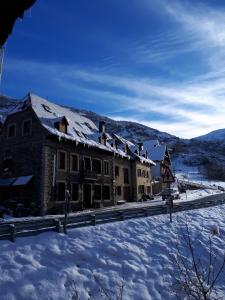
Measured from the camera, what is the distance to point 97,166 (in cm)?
3662

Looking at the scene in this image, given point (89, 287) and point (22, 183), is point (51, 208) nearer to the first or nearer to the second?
point (22, 183)

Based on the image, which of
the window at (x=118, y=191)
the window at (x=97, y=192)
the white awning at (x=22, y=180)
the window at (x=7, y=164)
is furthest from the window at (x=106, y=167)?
the window at (x=7, y=164)

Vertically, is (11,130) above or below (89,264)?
above

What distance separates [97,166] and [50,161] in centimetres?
756

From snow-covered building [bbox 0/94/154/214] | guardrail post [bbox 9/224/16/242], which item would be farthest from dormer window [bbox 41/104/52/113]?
guardrail post [bbox 9/224/16/242]

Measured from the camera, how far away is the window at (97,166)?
1417 inches

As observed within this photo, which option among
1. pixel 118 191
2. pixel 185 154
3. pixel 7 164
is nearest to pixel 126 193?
pixel 118 191

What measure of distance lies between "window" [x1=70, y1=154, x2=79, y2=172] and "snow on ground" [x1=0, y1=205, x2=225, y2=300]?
15378 millimetres

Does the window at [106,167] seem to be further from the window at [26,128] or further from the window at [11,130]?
the window at [11,130]

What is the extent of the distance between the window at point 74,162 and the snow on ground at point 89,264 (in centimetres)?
1538

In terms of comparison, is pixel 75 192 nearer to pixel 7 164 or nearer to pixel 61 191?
pixel 61 191

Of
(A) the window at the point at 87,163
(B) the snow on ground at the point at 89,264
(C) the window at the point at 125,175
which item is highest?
(A) the window at the point at 87,163

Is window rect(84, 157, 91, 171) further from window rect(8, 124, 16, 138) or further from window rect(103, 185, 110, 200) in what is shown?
window rect(8, 124, 16, 138)

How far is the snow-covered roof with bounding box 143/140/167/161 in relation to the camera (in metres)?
62.6
